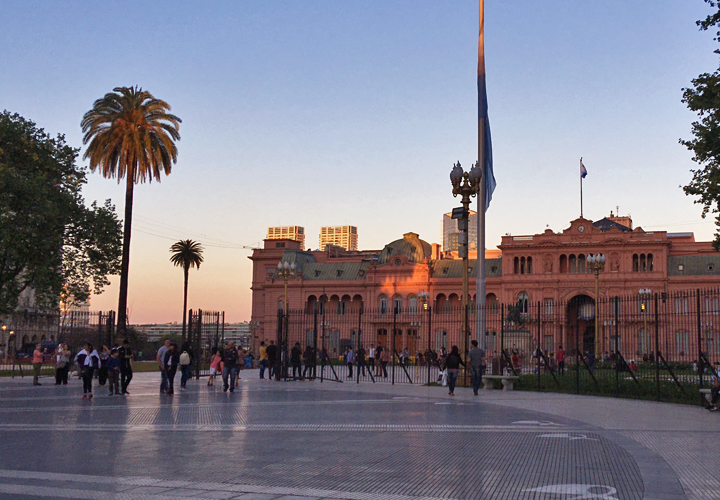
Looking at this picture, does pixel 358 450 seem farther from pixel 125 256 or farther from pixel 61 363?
pixel 125 256

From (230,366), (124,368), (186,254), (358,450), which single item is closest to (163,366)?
(124,368)

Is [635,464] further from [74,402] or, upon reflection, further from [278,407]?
[74,402]

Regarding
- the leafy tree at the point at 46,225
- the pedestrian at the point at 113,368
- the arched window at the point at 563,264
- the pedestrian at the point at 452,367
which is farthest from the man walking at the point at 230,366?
the arched window at the point at 563,264

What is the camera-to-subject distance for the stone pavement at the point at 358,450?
7930mm

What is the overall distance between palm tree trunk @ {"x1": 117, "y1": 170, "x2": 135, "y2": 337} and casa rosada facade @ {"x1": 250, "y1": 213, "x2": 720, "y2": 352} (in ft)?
101

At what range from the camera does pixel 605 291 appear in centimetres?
7225

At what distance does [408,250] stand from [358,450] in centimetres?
7468

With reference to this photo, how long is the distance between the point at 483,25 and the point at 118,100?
19020mm

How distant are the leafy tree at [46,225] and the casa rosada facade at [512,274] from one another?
1310 inches

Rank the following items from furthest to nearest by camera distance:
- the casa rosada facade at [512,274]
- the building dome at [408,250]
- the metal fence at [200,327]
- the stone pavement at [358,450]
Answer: the building dome at [408,250] < the casa rosada facade at [512,274] < the metal fence at [200,327] < the stone pavement at [358,450]

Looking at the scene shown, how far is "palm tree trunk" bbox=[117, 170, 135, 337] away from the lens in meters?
34.2

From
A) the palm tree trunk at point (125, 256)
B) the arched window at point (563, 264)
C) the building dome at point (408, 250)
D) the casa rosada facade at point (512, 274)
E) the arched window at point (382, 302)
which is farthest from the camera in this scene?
the building dome at point (408, 250)

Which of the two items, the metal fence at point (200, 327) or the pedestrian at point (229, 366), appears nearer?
the pedestrian at point (229, 366)

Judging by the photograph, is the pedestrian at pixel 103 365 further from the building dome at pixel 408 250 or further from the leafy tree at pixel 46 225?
the building dome at pixel 408 250
